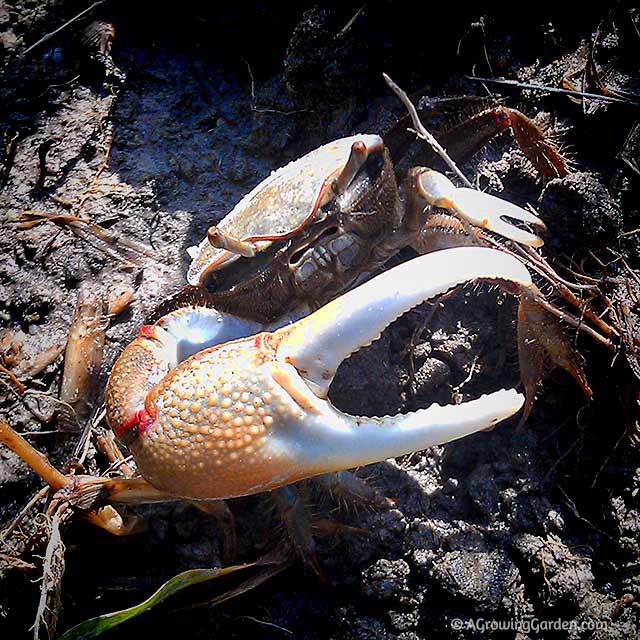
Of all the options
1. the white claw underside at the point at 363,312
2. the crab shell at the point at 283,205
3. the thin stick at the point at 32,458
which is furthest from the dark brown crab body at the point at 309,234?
the thin stick at the point at 32,458

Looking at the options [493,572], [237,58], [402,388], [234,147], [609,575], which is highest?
[237,58]

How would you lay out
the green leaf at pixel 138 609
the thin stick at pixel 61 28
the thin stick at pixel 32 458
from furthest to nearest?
the thin stick at pixel 61 28 < the thin stick at pixel 32 458 < the green leaf at pixel 138 609

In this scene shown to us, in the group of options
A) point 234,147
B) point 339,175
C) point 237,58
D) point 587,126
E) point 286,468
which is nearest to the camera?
point 286,468

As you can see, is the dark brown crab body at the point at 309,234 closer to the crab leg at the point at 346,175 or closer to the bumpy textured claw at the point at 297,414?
the crab leg at the point at 346,175

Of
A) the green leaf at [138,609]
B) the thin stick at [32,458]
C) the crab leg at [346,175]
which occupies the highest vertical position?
the crab leg at [346,175]

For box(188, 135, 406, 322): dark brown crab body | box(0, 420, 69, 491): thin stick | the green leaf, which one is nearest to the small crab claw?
box(188, 135, 406, 322): dark brown crab body

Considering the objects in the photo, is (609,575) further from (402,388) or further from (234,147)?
(234,147)

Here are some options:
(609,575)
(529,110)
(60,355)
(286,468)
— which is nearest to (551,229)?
(529,110)

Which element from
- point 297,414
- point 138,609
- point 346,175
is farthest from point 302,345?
point 138,609

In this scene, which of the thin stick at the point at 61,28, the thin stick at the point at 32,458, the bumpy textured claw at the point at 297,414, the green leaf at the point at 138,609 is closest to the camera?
the bumpy textured claw at the point at 297,414
